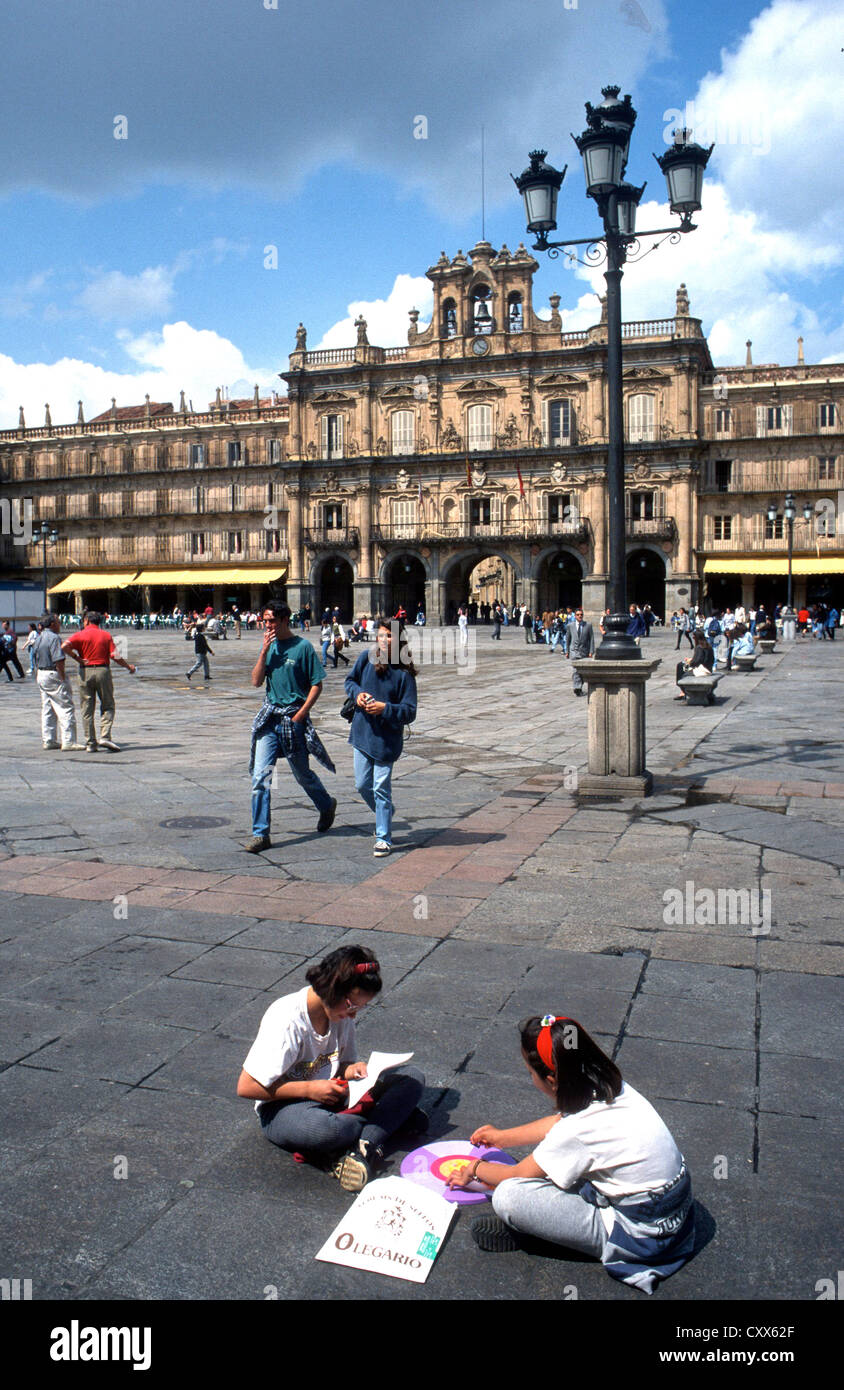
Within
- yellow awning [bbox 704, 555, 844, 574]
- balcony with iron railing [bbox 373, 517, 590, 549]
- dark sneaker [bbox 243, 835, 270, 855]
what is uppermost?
balcony with iron railing [bbox 373, 517, 590, 549]

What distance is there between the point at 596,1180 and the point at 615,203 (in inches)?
304

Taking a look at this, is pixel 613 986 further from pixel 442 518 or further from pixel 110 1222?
pixel 442 518

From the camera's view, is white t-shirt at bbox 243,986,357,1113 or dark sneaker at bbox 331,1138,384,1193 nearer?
dark sneaker at bbox 331,1138,384,1193

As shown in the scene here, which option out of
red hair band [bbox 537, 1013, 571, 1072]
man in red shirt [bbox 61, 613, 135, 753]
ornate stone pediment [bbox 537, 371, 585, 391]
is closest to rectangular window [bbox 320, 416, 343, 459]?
ornate stone pediment [bbox 537, 371, 585, 391]

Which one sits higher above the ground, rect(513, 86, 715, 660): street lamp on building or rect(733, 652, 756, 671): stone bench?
rect(513, 86, 715, 660): street lamp on building

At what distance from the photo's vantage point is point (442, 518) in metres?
47.6

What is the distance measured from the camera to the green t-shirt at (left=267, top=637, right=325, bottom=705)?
655 cm

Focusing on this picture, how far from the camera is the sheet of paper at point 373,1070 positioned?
9.97 feet

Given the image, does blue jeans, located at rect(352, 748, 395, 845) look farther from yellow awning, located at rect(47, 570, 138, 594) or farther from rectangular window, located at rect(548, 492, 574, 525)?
yellow awning, located at rect(47, 570, 138, 594)

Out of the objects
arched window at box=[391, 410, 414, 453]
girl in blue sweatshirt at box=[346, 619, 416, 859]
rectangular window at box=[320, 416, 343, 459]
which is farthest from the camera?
rectangular window at box=[320, 416, 343, 459]

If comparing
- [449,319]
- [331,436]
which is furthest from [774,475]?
[331,436]

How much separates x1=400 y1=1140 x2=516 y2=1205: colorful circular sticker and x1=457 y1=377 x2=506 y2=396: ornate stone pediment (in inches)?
1804

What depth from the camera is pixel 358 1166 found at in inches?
111
